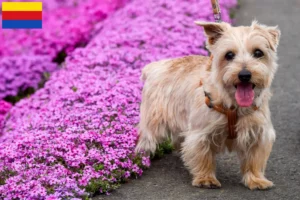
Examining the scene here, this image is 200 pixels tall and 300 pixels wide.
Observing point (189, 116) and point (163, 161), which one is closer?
point (189, 116)

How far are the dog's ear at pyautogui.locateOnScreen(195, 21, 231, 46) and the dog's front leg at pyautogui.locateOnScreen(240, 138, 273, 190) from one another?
932 millimetres

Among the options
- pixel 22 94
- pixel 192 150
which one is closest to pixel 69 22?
pixel 22 94

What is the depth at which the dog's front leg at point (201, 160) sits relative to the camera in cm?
533

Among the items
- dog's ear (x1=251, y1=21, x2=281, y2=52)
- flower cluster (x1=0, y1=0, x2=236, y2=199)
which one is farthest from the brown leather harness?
flower cluster (x1=0, y1=0, x2=236, y2=199)

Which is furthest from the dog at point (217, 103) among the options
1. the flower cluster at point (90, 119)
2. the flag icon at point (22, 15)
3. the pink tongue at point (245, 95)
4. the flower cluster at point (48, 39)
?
the flag icon at point (22, 15)

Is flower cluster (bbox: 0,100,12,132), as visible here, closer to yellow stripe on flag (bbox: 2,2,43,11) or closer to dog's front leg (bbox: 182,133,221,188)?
dog's front leg (bbox: 182,133,221,188)

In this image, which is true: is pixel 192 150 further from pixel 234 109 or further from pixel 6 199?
pixel 6 199

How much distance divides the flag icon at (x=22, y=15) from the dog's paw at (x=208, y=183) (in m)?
6.56

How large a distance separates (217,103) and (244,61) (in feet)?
1.68

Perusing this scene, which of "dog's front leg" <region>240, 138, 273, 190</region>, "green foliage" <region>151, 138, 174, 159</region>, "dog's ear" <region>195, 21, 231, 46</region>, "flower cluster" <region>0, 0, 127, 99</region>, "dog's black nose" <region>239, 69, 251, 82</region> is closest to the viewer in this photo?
"dog's black nose" <region>239, 69, 251, 82</region>

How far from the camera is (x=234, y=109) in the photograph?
5098mm

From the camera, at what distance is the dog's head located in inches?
187

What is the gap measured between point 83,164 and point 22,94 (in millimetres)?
3968

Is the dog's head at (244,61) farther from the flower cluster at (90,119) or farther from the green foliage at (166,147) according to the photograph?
the green foliage at (166,147)
